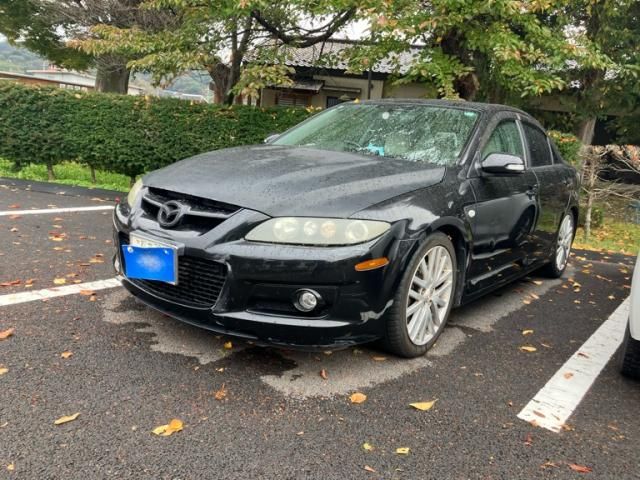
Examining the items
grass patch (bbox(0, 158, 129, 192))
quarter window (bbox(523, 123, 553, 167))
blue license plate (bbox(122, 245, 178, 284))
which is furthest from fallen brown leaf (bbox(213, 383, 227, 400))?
grass patch (bbox(0, 158, 129, 192))

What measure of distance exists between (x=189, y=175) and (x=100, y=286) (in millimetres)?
1388

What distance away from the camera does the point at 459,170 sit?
321 cm

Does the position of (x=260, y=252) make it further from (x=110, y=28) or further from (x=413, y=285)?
(x=110, y=28)

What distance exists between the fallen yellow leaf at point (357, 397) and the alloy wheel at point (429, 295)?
19.9 inches

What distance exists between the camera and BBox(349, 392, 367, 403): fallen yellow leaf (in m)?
2.50

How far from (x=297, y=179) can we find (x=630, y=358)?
2.05 m

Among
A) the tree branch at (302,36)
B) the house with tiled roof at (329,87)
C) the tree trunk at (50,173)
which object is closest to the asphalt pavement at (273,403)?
the tree trunk at (50,173)

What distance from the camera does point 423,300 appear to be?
2.94 meters

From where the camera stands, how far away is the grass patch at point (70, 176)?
888cm

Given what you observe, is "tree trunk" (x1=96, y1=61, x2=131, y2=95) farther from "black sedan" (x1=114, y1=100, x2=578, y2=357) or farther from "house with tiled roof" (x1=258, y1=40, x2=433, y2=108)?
"black sedan" (x1=114, y1=100, x2=578, y2=357)

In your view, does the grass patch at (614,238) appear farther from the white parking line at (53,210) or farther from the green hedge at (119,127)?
the white parking line at (53,210)

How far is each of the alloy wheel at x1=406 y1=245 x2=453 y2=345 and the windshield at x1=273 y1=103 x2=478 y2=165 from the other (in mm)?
644

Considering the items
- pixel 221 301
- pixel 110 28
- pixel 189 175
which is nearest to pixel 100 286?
pixel 189 175

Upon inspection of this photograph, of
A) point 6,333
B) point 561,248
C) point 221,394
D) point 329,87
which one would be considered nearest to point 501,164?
point 221,394
